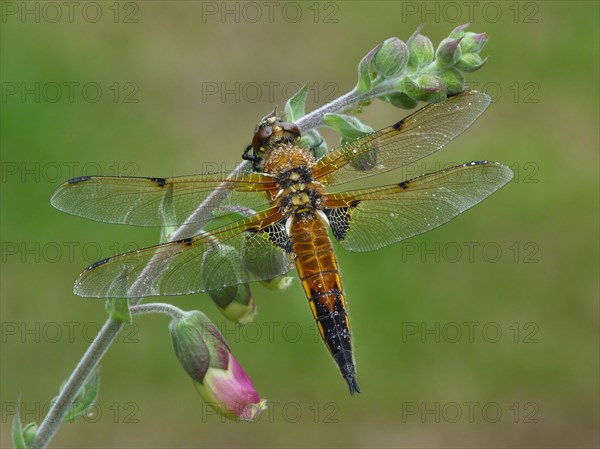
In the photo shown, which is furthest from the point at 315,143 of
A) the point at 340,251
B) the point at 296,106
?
the point at 340,251

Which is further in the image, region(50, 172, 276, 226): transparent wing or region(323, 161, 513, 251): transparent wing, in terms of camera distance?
region(323, 161, 513, 251): transparent wing

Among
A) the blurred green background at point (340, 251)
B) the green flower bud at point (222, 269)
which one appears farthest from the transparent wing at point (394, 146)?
Answer: the blurred green background at point (340, 251)

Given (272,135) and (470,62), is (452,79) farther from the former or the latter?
(272,135)

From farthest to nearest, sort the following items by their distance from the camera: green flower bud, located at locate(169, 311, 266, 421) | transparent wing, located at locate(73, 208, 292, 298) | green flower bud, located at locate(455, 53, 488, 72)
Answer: green flower bud, located at locate(169, 311, 266, 421)
green flower bud, located at locate(455, 53, 488, 72)
transparent wing, located at locate(73, 208, 292, 298)

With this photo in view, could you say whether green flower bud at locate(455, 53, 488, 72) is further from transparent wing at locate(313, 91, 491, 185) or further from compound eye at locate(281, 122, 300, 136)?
compound eye at locate(281, 122, 300, 136)

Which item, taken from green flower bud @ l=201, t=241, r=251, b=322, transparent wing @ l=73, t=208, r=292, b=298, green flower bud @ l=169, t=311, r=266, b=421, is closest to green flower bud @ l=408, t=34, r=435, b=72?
transparent wing @ l=73, t=208, r=292, b=298

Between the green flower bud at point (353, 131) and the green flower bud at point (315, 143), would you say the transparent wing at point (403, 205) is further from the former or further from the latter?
the green flower bud at point (315, 143)
